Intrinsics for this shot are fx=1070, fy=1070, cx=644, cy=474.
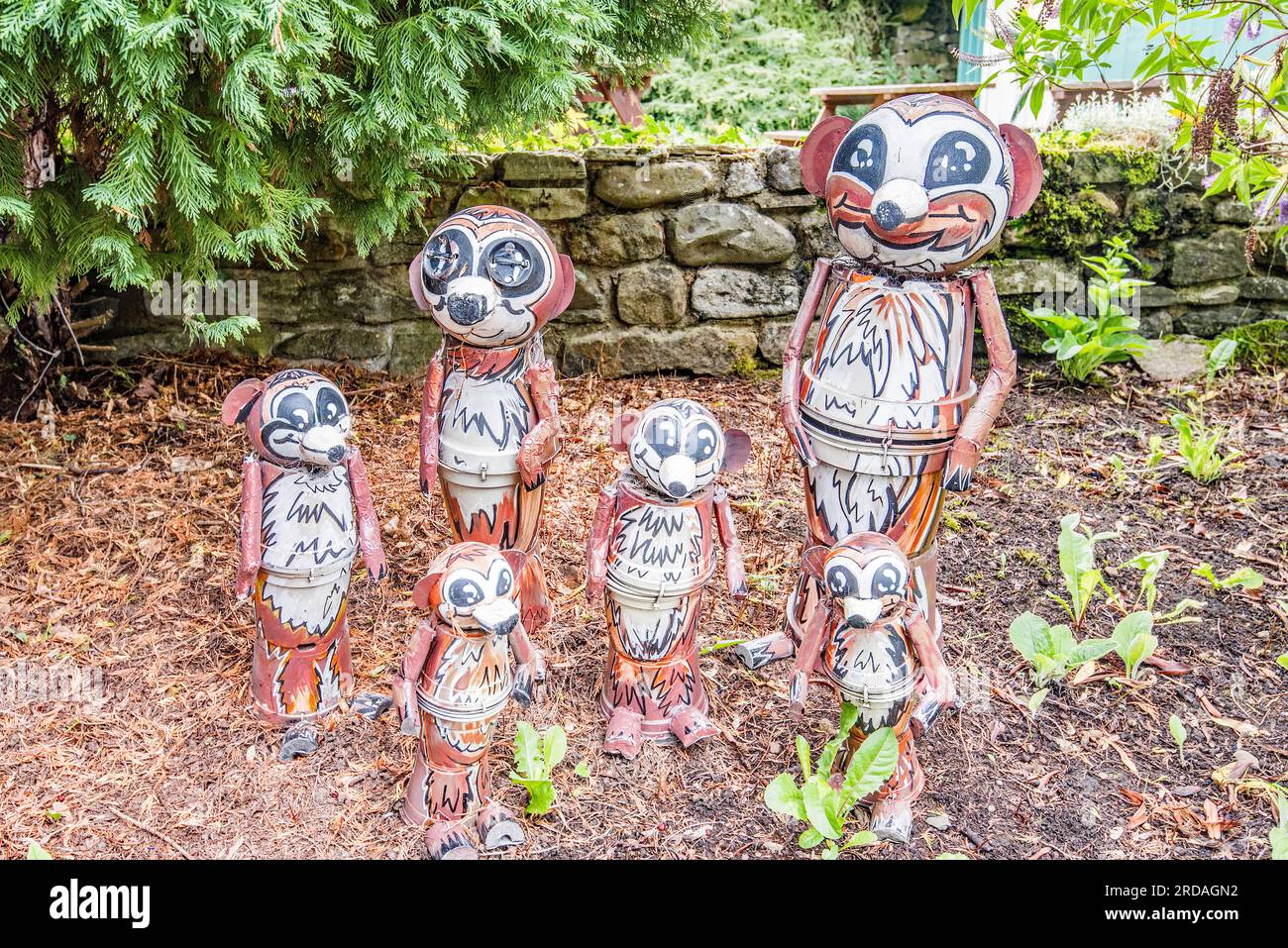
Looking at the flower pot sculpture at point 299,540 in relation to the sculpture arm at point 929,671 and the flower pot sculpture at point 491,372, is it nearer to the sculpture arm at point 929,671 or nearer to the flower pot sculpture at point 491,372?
the flower pot sculpture at point 491,372

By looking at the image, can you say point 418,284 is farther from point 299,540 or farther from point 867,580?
point 867,580

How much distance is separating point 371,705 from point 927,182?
233cm

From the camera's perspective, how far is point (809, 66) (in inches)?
426

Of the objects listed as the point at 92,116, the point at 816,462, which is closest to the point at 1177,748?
the point at 816,462

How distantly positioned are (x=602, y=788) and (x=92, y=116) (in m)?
2.82

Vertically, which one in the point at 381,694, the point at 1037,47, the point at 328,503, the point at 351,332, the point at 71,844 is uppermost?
the point at 1037,47

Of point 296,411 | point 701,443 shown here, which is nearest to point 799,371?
point 701,443

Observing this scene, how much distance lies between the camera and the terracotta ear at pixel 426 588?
9.06ft

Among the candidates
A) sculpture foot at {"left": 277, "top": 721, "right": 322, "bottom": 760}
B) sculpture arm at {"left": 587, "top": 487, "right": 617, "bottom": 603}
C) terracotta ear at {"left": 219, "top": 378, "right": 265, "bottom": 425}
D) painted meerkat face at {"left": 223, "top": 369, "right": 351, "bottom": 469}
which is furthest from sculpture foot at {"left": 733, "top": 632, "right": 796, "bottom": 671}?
terracotta ear at {"left": 219, "top": 378, "right": 265, "bottom": 425}

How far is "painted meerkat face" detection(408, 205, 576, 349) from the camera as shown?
315 cm

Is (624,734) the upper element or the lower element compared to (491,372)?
lower

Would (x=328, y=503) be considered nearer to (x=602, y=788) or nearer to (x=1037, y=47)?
(x=602, y=788)

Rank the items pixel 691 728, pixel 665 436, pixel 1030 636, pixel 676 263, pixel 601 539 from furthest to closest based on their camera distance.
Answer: pixel 676 263 < pixel 1030 636 < pixel 691 728 < pixel 601 539 < pixel 665 436

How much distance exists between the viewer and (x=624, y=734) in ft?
11.0
